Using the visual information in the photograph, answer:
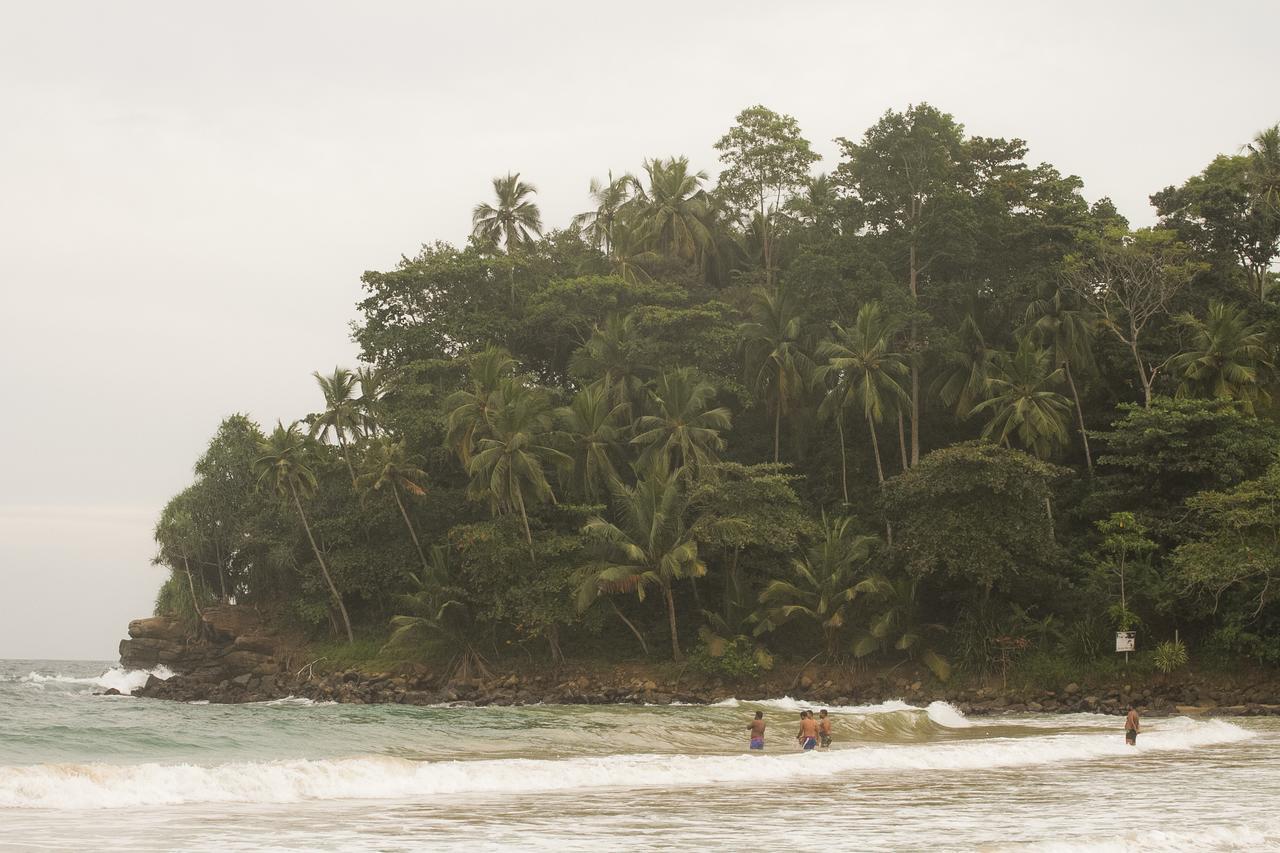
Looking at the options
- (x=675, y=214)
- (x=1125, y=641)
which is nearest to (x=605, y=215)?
(x=675, y=214)

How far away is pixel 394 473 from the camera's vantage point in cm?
4094

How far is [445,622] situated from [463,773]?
22.5 metres

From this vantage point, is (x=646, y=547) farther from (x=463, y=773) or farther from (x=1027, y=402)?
(x=463, y=773)

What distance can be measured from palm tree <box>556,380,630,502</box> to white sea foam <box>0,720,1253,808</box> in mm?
19435

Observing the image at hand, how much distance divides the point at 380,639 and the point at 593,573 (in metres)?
11.5

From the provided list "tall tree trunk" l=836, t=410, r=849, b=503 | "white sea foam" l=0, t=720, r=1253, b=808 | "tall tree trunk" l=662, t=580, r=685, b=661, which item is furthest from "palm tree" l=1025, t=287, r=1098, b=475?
"white sea foam" l=0, t=720, r=1253, b=808

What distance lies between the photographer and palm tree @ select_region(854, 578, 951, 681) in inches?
1364

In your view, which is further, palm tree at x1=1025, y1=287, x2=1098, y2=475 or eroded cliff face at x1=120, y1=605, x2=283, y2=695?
eroded cliff face at x1=120, y1=605, x2=283, y2=695

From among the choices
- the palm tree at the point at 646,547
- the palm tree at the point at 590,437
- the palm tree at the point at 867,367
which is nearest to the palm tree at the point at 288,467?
the palm tree at the point at 590,437

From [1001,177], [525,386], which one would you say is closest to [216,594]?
[525,386]

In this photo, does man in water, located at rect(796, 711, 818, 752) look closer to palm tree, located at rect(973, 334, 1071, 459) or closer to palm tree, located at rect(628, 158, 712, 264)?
palm tree, located at rect(973, 334, 1071, 459)

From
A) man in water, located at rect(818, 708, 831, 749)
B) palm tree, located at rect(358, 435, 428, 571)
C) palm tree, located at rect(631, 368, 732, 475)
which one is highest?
palm tree, located at rect(631, 368, 732, 475)

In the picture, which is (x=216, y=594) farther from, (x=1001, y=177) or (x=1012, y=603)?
(x=1001, y=177)

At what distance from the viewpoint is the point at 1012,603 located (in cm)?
3431
